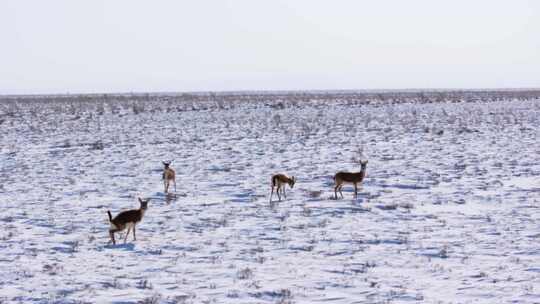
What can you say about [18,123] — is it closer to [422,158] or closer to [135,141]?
[135,141]

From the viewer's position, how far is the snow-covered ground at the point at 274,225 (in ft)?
30.3

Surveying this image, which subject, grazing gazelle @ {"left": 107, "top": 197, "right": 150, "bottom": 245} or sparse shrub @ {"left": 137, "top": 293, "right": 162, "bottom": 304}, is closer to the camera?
sparse shrub @ {"left": 137, "top": 293, "right": 162, "bottom": 304}

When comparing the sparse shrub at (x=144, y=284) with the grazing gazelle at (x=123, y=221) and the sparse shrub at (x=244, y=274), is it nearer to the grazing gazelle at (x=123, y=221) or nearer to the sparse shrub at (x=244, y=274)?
the sparse shrub at (x=244, y=274)

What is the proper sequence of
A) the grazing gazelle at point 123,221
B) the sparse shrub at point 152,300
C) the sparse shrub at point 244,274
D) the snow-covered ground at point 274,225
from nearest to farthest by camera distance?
the sparse shrub at point 152,300 < the snow-covered ground at point 274,225 < the sparse shrub at point 244,274 < the grazing gazelle at point 123,221

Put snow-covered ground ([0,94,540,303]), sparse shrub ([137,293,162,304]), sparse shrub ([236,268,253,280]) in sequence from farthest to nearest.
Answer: sparse shrub ([236,268,253,280]) < snow-covered ground ([0,94,540,303]) < sparse shrub ([137,293,162,304])

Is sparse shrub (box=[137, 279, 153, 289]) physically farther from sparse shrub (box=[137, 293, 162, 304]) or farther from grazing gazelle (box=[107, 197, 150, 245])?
grazing gazelle (box=[107, 197, 150, 245])

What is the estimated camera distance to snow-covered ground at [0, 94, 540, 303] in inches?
364

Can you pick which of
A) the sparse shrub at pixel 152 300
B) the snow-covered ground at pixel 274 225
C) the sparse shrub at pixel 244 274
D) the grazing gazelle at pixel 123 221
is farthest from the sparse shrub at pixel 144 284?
the grazing gazelle at pixel 123 221

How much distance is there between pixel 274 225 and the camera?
13.4m

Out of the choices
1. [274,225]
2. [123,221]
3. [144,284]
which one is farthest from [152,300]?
[274,225]

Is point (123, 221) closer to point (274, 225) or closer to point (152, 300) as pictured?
point (274, 225)

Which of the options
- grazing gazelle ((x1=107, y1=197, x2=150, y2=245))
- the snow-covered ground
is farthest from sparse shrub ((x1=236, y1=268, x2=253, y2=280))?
grazing gazelle ((x1=107, y1=197, x2=150, y2=245))

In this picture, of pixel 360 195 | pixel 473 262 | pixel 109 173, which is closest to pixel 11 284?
pixel 473 262

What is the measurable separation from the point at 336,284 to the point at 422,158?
15019 millimetres
